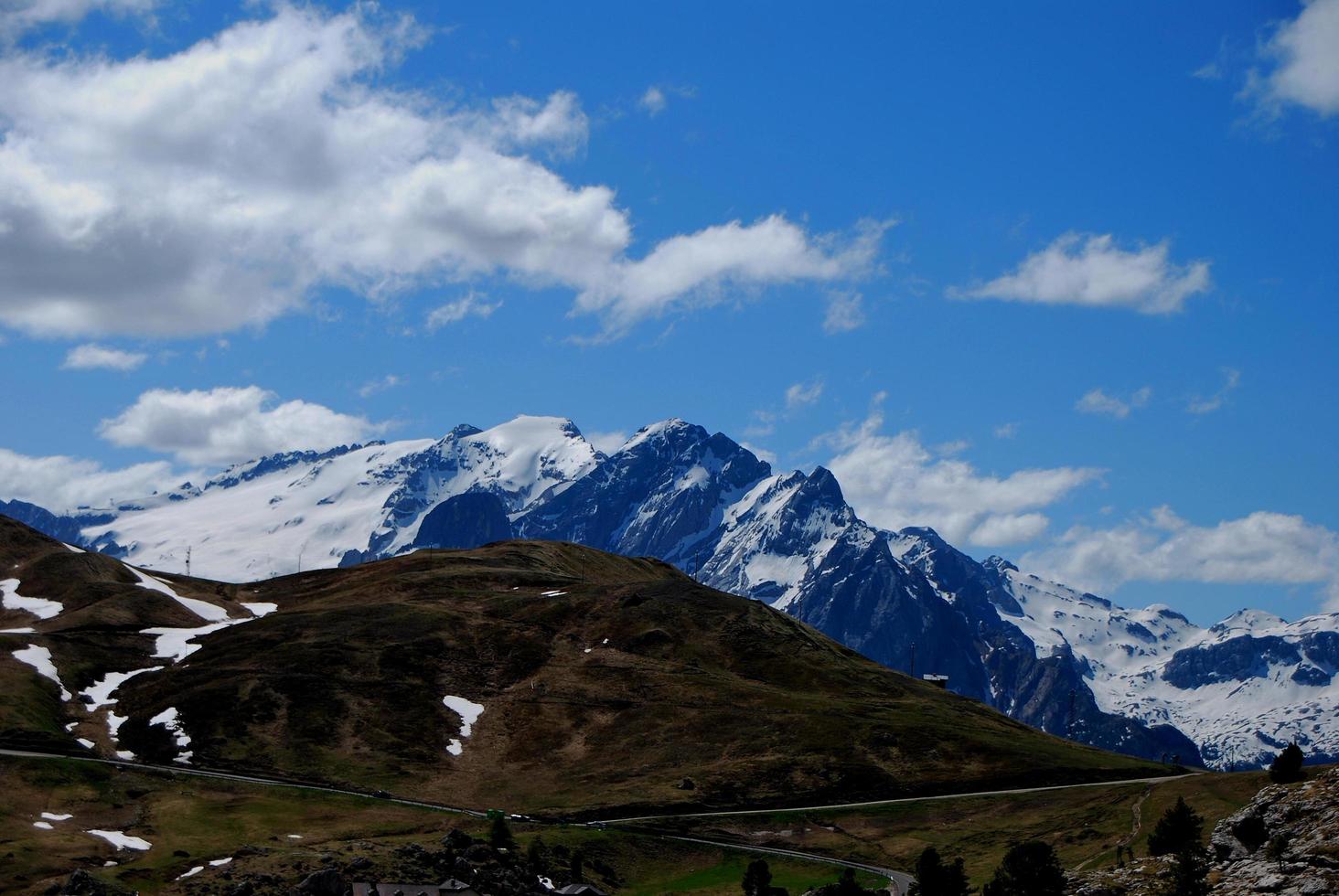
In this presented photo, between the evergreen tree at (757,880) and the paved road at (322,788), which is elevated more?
the paved road at (322,788)

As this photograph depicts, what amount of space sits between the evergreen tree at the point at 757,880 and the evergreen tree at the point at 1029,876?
92.9 ft

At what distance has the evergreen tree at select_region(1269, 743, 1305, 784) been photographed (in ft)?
341

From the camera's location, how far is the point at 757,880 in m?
123

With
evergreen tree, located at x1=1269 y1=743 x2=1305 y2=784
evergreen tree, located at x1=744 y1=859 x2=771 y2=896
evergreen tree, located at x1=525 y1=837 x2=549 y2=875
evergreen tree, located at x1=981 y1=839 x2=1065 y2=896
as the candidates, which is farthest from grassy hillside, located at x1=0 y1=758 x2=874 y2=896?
evergreen tree, located at x1=1269 y1=743 x2=1305 y2=784

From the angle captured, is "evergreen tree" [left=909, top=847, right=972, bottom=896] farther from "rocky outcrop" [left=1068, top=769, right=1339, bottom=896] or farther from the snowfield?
the snowfield

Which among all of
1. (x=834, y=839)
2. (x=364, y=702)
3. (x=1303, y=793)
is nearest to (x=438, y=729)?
(x=364, y=702)

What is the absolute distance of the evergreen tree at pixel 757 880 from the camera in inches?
4751

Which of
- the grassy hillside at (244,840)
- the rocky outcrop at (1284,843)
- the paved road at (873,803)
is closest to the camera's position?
the rocky outcrop at (1284,843)

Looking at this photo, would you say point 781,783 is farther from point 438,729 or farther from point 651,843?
point 438,729

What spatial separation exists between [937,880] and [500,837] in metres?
48.8

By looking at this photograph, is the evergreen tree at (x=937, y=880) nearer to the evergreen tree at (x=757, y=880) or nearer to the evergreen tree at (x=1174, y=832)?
the evergreen tree at (x=1174, y=832)

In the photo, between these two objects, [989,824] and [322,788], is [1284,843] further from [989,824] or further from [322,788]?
[322,788]

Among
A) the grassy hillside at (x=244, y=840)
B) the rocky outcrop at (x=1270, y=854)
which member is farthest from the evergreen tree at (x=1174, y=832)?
the grassy hillside at (x=244, y=840)

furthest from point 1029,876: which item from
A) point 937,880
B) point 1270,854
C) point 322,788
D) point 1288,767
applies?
point 322,788
